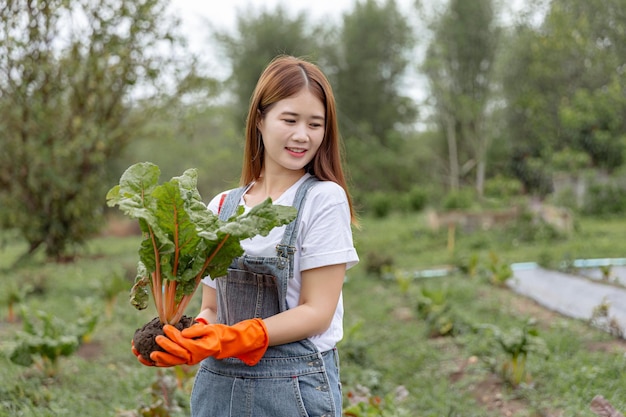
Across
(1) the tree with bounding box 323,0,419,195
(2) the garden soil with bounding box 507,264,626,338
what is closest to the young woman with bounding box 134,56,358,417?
(2) the garden soil with bounding box 507,264,626,338

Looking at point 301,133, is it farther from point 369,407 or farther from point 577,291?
point 577,291

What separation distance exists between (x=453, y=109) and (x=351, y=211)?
17.9 m

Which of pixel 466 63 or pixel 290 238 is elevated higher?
pixel 466 63

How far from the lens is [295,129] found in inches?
71.2

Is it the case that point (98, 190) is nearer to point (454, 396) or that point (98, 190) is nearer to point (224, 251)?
point (454, 396)

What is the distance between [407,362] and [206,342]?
3426 mm

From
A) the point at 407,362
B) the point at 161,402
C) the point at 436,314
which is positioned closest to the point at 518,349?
the point at 407,362

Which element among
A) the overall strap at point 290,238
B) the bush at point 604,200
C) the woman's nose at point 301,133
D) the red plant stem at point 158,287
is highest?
the woman's nose at point 301,133

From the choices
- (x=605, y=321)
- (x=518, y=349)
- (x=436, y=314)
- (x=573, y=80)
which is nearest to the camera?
(x=518, y=349)

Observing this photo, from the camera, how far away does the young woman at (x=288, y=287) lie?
166cm

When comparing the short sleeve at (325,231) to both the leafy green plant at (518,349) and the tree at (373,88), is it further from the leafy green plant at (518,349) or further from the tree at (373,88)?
the tree at (373,88)

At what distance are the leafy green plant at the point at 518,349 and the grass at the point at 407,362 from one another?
0.17ft

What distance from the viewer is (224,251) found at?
1.66 meters

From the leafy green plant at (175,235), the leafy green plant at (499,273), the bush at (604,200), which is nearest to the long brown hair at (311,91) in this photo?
the leafy green plant at (175,235)
